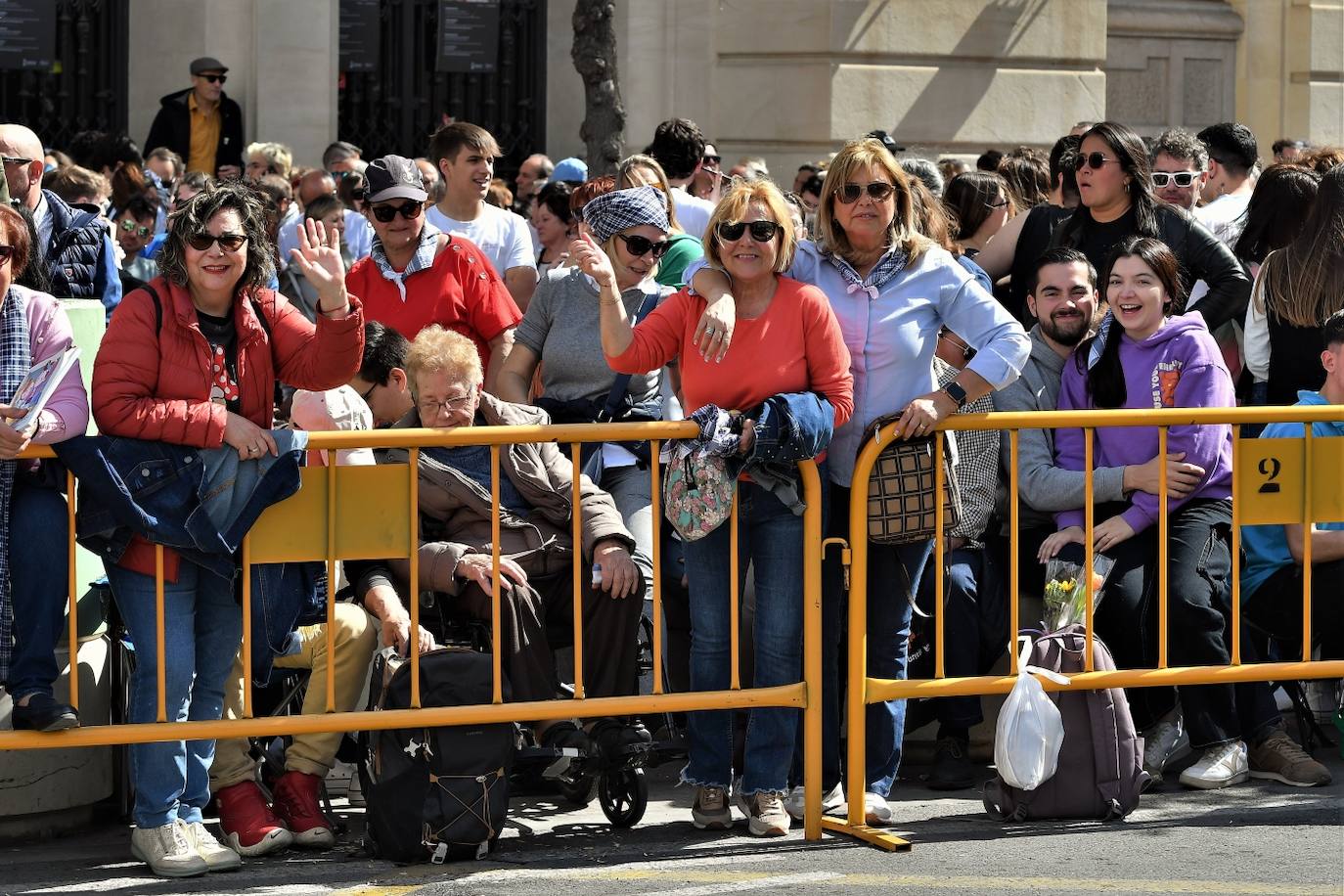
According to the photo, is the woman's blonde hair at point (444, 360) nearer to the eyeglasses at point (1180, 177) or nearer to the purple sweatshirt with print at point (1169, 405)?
the purple sweatshirt with print at point (1169, 405)

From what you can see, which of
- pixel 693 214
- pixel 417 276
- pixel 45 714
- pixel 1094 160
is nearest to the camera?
pixel 45 714

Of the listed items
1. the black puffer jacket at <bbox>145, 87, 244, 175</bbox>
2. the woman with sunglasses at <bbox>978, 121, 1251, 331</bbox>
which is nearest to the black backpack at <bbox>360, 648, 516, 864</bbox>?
the woman with sunglasses at <bbox>978, 121, 1251, 331</bbox>

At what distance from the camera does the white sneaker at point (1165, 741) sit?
7.31 m

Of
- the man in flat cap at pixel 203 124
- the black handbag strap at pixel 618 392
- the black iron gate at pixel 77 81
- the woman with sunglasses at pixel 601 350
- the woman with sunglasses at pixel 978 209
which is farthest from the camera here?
the black iron gate at pixel 77 81

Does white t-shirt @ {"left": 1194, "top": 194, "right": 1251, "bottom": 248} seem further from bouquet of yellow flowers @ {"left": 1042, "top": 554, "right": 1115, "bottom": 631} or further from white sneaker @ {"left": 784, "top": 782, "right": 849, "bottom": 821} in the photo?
white sneaker @ {"left": 784, "top": 782, "right": 849, "bottom": 821}

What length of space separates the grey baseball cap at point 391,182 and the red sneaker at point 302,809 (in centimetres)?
261

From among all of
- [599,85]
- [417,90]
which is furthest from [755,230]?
[417,90]

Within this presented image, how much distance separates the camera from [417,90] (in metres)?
17.2

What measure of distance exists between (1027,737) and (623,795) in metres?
1.31

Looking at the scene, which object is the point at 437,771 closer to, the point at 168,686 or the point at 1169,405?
the point at 168,686

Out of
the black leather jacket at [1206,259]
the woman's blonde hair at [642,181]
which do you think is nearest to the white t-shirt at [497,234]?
the woman's blonde hair at [642,181]

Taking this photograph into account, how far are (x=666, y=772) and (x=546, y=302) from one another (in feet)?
5.95

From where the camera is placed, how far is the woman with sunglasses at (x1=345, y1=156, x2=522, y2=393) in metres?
8.21

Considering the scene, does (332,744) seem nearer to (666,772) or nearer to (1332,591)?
(666,772)
